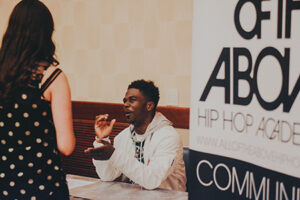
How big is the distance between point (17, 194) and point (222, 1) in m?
0.94

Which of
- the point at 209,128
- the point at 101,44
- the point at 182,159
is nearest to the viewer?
the point at 209,128

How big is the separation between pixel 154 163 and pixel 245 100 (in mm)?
1365

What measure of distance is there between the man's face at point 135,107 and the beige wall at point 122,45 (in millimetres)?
713

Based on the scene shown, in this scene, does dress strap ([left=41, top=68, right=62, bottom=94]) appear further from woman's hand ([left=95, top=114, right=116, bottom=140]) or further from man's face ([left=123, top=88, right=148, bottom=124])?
man's face ([left=123, top=88, right=148, bottom=124])

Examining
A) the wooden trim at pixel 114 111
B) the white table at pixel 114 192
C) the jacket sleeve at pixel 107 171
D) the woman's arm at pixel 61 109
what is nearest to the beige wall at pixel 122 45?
the wooden trim at pixel 114 111

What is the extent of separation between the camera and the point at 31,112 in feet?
4.66

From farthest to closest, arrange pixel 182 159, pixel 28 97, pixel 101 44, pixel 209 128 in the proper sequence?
pixel 101 44 < pixel 182 159 < pixel 28 97 < pixel 209 128

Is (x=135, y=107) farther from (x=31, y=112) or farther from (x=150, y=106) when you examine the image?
(x=31, y=112)

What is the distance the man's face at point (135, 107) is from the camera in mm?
2783

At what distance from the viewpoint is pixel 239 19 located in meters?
1.14

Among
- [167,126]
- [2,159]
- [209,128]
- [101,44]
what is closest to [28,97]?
[2,159]

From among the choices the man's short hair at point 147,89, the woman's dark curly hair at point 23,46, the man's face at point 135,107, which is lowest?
the man's face at point 135,107

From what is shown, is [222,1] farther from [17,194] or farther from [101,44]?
[101,44]

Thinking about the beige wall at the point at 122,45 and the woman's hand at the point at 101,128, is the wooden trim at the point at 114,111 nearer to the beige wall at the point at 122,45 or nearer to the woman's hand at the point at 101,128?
the beige wall at the point at 122,45
